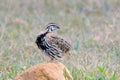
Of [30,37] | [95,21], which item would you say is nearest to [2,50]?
[30,37]

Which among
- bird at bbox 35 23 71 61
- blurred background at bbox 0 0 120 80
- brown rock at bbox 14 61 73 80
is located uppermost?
blurred background at bbox 0 0 120 80

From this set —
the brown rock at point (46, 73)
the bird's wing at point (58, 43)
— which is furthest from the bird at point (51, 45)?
the brown rock at point (46, 73)

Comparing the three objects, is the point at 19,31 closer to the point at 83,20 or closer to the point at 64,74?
the point at 83,20

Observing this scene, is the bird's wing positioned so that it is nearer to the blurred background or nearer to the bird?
the bird

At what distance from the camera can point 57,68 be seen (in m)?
6.37

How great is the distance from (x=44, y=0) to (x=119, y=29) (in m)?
4.17

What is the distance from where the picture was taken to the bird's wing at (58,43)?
6.46 m

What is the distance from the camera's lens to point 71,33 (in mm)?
10828

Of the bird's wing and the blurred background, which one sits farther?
the blurred background

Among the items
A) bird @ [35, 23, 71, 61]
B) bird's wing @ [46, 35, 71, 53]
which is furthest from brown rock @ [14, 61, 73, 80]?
bird's wing @ [46, 35, 71, 53]

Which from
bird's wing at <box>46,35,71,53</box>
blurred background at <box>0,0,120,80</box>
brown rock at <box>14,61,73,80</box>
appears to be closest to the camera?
brown rock at <box>14,61,73,80</box>

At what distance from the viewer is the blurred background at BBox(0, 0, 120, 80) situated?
7.50m

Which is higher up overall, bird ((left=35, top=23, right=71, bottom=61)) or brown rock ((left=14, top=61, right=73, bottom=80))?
bird ((left=35, top=23, right=71, bottom=61))

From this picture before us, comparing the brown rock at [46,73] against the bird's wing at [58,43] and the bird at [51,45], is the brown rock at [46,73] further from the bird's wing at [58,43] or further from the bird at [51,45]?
the bird's wing at [58,43]
